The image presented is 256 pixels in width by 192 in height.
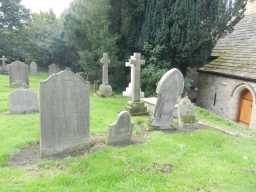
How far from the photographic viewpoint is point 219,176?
4133 millimetres

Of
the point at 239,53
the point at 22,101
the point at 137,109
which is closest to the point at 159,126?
the point at 137,109

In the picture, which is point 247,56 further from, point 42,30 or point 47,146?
point 42,30

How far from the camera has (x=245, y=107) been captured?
12195 millimetres

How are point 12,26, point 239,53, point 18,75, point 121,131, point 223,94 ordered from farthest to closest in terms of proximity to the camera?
point 12,26
point 223,94
point 239,53
point 18,75
point 121,131

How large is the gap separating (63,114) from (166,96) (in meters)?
2.91

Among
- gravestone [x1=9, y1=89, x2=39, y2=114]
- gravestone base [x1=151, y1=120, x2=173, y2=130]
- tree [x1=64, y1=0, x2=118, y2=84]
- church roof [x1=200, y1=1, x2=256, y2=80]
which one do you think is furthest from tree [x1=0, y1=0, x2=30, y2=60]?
gravestone base [x1=151, y1=120, x2=173, y2=130]

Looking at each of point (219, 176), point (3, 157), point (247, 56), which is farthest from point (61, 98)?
point (247, 56)

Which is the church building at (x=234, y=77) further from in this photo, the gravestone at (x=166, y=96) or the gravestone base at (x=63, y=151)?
the gravestone base at (x=63, y=151)

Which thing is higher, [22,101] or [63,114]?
[63,114]

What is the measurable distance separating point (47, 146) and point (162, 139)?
2718 mm

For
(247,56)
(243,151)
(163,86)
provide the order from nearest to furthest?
(243,151) < (163,86) < (247,56)

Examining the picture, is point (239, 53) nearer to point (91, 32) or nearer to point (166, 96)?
point (91, 32)

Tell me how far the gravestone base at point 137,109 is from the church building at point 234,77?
20.0 feet

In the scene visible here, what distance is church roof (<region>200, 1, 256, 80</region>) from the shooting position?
11758 mm
